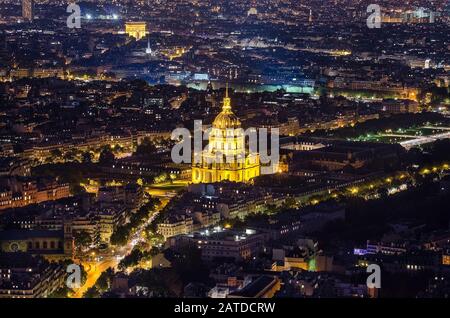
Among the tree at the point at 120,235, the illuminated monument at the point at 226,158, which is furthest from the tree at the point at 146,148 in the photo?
the tree at the point at 120,235

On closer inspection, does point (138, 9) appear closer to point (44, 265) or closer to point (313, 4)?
point (313, 4)

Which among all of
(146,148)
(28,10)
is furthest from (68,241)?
(28,10)

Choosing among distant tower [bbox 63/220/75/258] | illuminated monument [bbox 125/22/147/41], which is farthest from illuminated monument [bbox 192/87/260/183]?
illuminated monument [bbox 125/22/147/41]

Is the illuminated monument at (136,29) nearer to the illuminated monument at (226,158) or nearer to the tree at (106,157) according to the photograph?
the tree at (106,157)

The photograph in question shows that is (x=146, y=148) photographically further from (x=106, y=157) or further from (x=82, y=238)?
(x=82, y=238)

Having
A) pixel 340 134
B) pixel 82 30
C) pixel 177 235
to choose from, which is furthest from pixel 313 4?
pixel 177 235

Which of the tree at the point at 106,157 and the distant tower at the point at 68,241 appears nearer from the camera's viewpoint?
the distant tower at the point at 68,241

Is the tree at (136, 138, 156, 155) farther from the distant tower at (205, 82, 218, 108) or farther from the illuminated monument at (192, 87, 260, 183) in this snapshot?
the distant tower at (205, 82, 218, 108)
